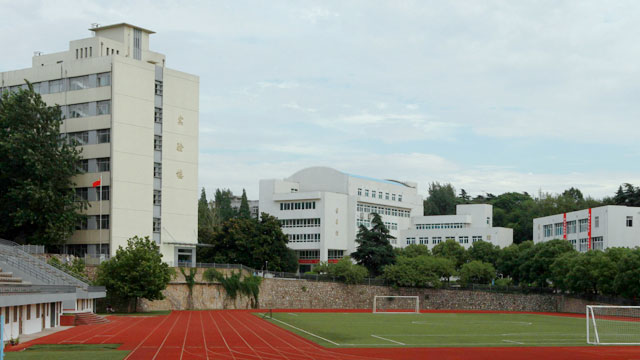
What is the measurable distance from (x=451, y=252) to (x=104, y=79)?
59.9 metres

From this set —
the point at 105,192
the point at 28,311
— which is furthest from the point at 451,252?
the point at 28,311

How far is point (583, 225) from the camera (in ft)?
327

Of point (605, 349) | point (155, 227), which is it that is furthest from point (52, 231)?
point (605, 349)

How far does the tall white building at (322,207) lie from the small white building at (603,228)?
30948 millimetres

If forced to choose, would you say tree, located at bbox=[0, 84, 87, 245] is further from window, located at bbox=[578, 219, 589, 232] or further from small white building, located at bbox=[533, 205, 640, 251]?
window, located at bbox=[578, 219, 589, 232]

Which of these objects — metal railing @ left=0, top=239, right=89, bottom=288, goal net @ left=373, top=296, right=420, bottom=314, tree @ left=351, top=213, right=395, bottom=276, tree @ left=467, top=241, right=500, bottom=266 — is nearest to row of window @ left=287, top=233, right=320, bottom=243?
Answer: tree @ left=351, top=213, right=395, bottom=276

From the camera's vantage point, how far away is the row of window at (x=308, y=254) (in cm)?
11396

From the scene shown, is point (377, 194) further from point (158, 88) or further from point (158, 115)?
point (158, 88)

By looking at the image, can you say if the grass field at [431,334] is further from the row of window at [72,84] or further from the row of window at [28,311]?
the row of window at [72,84]

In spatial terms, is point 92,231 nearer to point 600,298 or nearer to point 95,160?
point 95,160

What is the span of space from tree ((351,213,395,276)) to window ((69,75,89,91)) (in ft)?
141

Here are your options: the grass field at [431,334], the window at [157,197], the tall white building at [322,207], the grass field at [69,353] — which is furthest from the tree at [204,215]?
the grass field at [69,353]

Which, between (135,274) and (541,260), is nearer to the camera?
(135,274)

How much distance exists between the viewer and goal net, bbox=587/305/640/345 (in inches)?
1581
